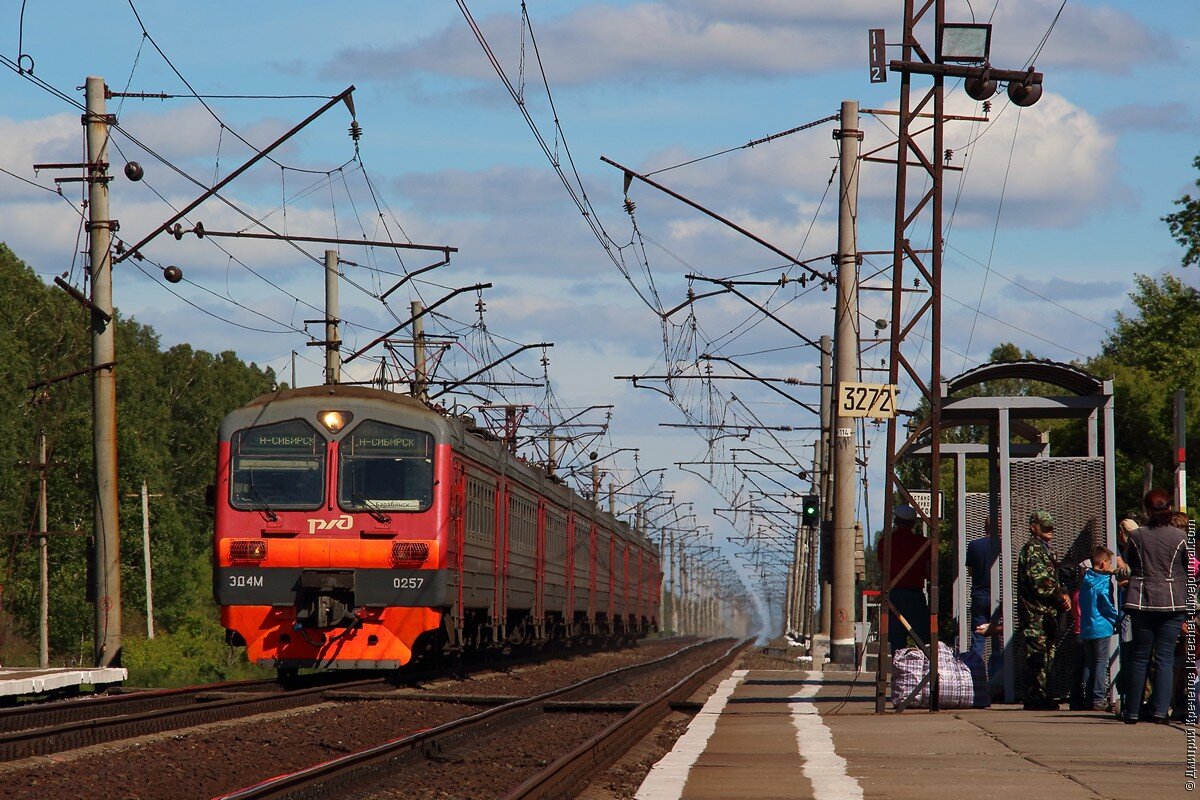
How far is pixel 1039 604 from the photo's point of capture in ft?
48.3

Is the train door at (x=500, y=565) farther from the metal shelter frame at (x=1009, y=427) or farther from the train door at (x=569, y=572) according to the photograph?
the metal shelter frame at (x=1009, y=427)

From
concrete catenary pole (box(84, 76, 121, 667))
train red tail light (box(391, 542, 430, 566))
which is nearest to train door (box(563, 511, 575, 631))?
concrete catenary pole (box(84, 76, 121, 667))

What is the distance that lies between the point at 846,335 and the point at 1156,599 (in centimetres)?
1146

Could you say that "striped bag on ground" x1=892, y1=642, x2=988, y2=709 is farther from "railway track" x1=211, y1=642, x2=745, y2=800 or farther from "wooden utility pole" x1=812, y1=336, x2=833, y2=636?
"wooden utility pole" x1=812, y1=336, x2=833, y2=636

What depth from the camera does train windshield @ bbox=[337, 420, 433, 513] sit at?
64.5 ft

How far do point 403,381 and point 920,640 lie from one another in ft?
42.0

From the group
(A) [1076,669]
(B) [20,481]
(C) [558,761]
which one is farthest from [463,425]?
(B) [20,481]

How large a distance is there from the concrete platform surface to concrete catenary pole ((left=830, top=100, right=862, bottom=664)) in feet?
33.1

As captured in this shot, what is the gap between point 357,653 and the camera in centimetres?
1948

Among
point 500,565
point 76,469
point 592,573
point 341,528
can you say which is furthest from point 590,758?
point 76,469

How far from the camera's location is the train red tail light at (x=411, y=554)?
19.4m

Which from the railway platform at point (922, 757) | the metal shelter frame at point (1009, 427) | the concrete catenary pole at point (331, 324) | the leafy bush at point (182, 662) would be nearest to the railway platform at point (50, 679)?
the leafy bush at point (182, 662)

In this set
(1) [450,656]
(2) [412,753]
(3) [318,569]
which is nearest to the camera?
(2) [412,753]

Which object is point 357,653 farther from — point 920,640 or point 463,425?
point 920,640
